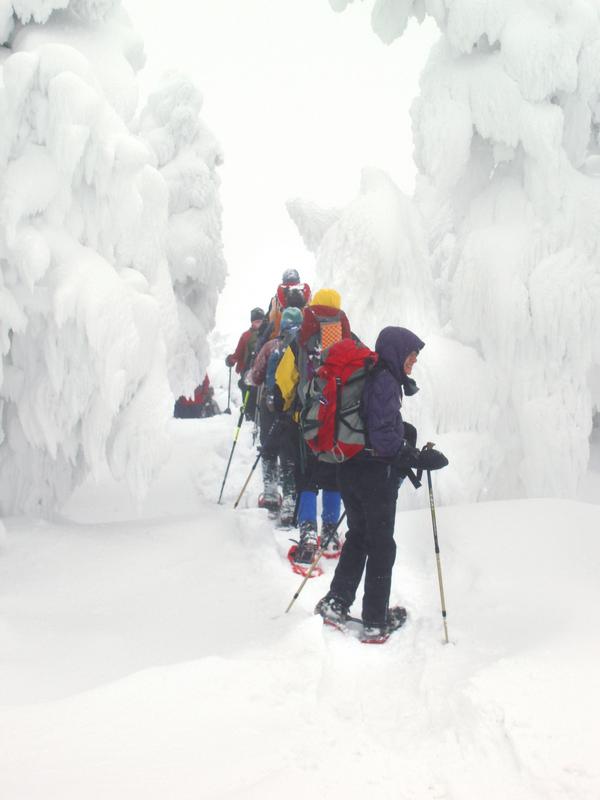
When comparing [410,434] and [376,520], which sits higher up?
[410,434]

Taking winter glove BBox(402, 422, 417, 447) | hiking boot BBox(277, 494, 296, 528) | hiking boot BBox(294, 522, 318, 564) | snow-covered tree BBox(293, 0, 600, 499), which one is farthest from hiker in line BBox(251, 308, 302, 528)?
snow-covered tree BBox(293, 0, 600, 499)

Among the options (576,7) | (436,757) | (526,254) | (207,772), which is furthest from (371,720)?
(576,7)

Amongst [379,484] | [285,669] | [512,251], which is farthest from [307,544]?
[512,251]

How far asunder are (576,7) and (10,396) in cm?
810

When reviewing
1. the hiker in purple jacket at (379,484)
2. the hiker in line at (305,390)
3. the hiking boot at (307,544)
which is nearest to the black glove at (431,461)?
the hiker in purple jacket at (379,484)

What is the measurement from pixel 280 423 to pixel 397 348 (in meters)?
2.55

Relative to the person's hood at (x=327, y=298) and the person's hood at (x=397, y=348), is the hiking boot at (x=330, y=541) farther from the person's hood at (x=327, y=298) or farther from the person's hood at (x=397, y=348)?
the person's hood at (x=397, y=348)

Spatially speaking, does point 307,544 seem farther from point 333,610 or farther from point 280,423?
point 333,610

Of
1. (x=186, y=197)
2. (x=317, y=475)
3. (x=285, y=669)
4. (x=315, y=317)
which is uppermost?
(x=186, y=197)

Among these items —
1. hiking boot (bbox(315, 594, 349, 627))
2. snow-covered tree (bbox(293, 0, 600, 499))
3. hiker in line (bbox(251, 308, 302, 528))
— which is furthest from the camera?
snow-covered tree (bbox(293, 0, 600, 499))

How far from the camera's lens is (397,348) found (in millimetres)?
4375

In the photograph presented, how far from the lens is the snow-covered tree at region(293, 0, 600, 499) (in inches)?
336

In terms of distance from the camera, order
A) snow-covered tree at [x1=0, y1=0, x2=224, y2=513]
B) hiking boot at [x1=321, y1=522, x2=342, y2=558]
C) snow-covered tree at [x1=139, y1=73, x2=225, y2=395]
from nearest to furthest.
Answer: hiking boot at [x1=321, y1=522, x2=342, y2=558]
snow-covered tree at [x1=0, y1=0, x2=224, y2=513]
snow-covered tree at [x1=139, y1=73, x2=225, y2=395]

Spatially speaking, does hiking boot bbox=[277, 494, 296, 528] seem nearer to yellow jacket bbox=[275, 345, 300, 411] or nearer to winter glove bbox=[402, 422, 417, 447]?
yellow jacket bbox=[275, 345, 300, 411]
